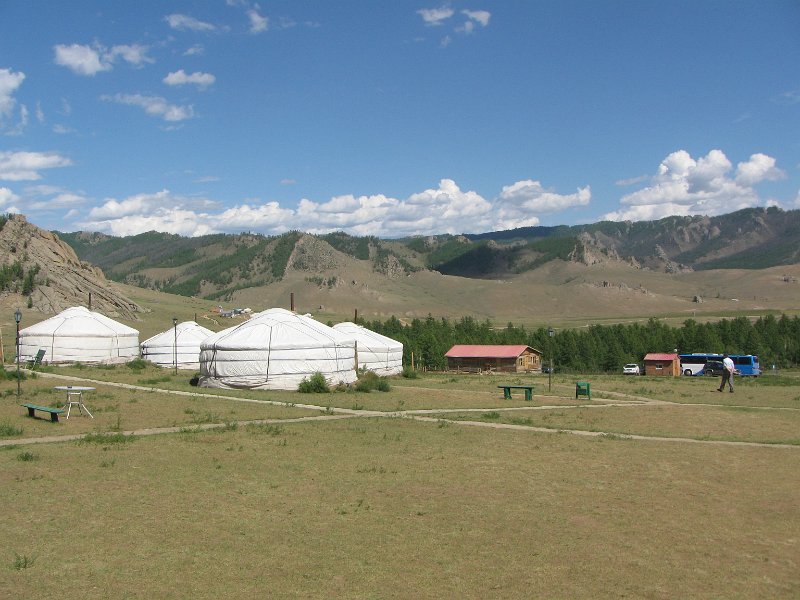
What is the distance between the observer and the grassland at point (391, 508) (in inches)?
365

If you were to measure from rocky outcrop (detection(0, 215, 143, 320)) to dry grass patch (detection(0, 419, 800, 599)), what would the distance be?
72909 mm

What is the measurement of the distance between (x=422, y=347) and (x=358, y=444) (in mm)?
56121

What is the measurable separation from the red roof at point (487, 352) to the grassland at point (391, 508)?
148 ft

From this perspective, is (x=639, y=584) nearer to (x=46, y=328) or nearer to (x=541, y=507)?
(x=541, y=507)

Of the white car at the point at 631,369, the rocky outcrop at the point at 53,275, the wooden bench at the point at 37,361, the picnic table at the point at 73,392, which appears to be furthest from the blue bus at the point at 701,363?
the rocky outcrop at the point at 53,275

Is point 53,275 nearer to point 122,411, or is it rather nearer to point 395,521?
point 122,411

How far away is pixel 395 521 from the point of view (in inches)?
466

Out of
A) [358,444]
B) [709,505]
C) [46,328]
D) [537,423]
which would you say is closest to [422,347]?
[46,328]

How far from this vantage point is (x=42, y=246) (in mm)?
99562

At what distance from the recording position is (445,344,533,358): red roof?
2721 inches

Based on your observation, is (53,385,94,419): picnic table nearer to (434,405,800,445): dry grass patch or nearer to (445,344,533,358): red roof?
(434,405,800,445): dry grass patch

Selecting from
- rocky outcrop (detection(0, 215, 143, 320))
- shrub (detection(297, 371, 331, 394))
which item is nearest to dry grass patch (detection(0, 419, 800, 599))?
shrub (detection(297, 371, 331, 394))

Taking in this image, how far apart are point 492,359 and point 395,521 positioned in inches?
2304

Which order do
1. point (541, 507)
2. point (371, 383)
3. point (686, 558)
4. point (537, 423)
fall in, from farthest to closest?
point (371, 383) → point (537, 423) → point (541, 507) → point (686, 558)
